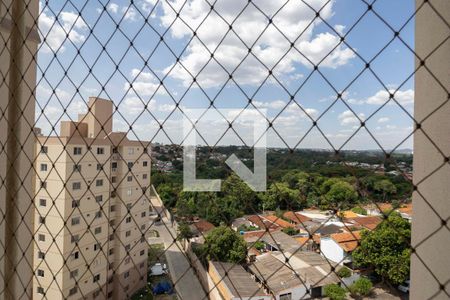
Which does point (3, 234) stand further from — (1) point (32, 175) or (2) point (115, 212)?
(2) point (115, 212)

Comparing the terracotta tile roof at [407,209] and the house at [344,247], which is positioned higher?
the terracotta tile roof at [407,209]

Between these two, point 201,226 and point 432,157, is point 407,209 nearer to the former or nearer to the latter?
point 432,157

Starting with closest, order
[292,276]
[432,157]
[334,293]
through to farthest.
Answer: [432,157] → [334,293] → [292,276]

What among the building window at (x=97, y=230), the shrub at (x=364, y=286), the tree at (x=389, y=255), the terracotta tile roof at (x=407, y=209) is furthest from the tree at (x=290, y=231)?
the terracotta tile roof at (x=407, y=209)

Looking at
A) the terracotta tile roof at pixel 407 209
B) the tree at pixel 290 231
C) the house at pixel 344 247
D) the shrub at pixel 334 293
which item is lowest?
the shrub at pixel 334 293

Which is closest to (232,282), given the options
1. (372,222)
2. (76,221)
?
(372,222)

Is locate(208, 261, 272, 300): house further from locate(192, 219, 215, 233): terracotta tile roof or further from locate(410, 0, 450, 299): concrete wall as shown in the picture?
locate(410, 0, 450, 299): concrete wall

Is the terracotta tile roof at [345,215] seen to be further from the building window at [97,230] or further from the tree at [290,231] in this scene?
the building window at [97,230]

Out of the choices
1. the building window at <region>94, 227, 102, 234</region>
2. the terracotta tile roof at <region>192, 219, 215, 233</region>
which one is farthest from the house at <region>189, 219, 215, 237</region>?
the building window at <region>94, 227, 102, 234</region>
